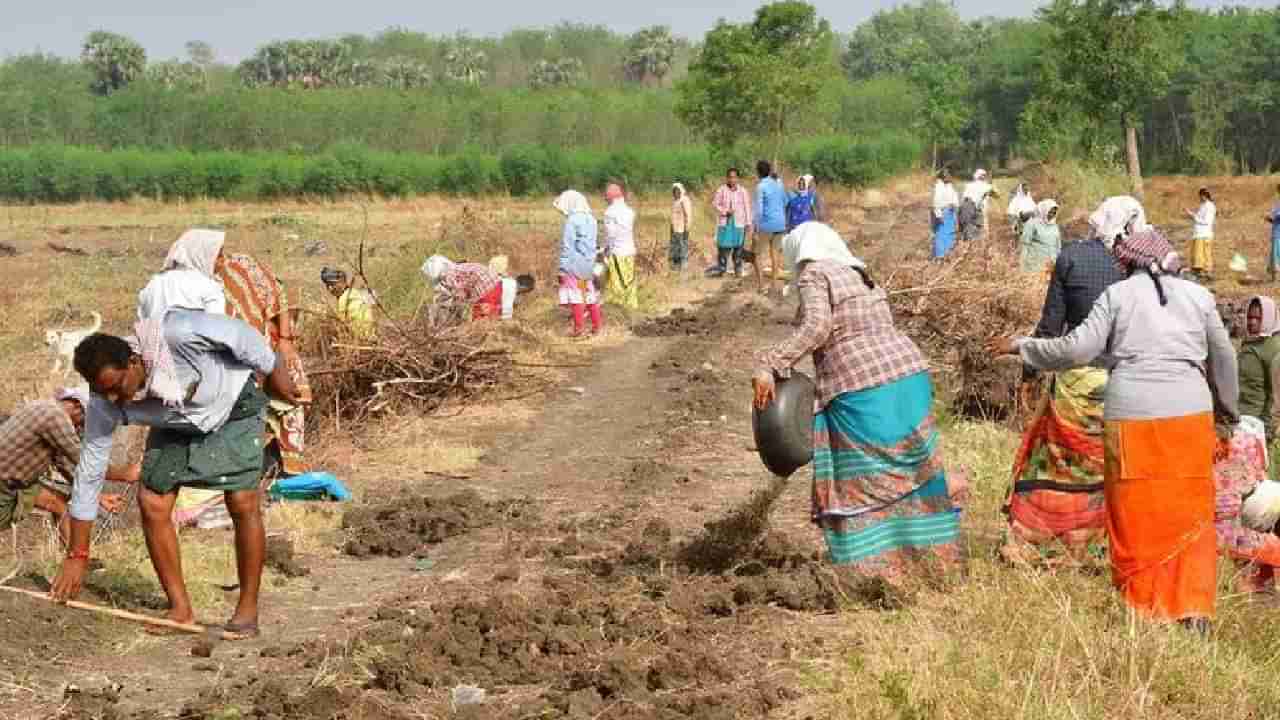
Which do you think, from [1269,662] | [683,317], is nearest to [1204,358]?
[1269,662]

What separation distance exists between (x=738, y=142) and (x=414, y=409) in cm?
2673

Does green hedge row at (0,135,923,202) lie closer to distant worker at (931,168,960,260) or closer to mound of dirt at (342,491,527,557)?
distant worker at (931,168,960,260)

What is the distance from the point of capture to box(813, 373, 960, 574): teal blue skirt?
670 cm

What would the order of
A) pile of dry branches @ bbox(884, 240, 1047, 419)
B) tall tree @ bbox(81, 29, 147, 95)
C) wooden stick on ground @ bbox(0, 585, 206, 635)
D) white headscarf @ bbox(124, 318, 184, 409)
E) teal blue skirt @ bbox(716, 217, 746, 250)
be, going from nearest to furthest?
white headscarf @ bbox(124, 318, 184, 409) < wooden stick on ground @ bbox(0, 585, 206, 635) < pile of dry branches @ bbox(884, 240, 1047, 419) < teal blue skirt @ bbox(716, 217, 746, 250) < tall tree @ bbox(81, 29, 147, 95)

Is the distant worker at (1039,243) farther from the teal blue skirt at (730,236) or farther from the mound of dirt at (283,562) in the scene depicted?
the mound of dirt at (283,562)

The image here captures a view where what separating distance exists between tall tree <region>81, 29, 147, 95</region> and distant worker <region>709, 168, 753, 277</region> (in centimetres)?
7998

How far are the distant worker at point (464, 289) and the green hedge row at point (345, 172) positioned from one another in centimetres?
3882

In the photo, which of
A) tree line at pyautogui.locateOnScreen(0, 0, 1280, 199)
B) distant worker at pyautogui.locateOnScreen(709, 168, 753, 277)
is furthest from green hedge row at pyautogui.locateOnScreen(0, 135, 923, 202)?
distant worker at pyautogui.locateOnScreen(709, 168, 753, 277)

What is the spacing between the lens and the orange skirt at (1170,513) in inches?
235

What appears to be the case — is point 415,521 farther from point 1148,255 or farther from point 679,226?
point 679,226

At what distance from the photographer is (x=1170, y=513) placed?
5.98m

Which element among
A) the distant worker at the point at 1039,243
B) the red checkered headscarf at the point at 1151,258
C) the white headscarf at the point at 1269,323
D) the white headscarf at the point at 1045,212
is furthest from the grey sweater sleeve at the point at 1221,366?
the white headscarf at the point at 1045,212

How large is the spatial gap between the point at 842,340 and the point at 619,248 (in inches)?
442

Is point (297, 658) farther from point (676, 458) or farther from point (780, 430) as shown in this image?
point (676, 458)
